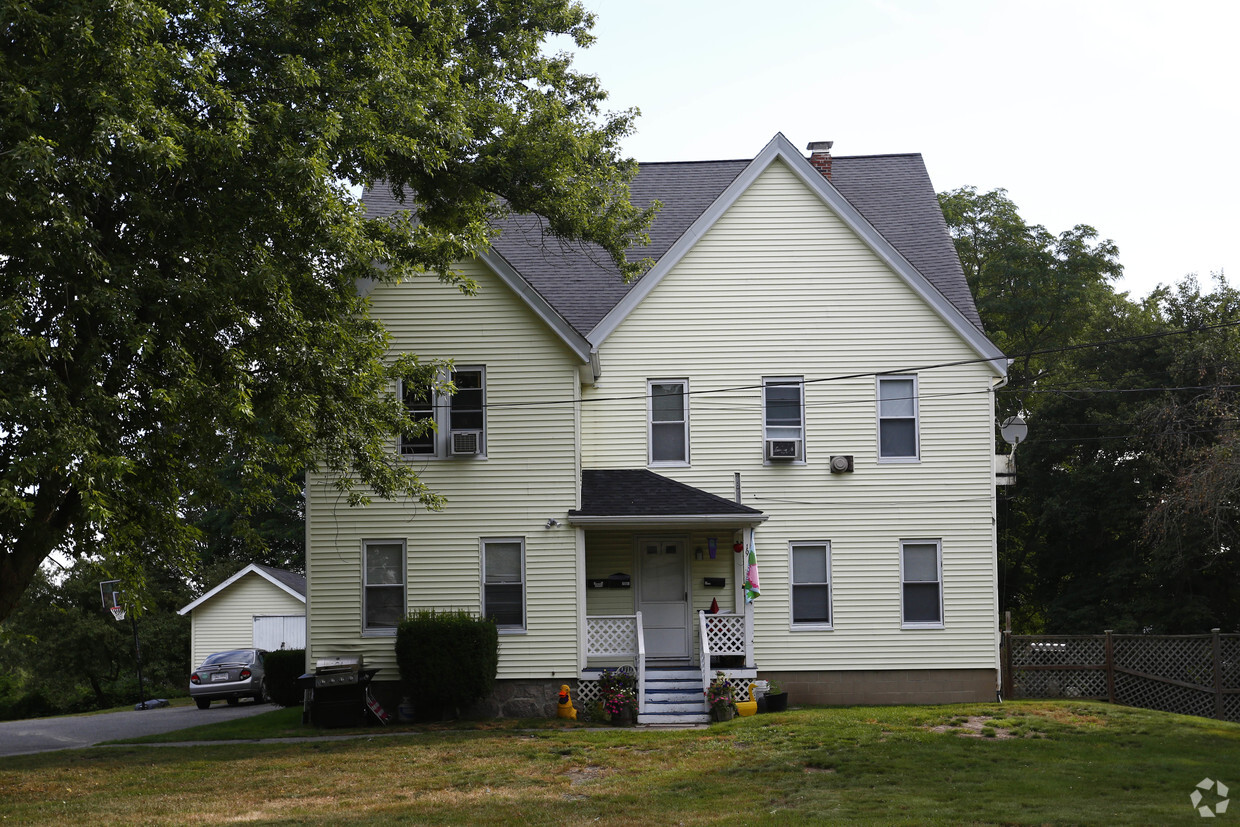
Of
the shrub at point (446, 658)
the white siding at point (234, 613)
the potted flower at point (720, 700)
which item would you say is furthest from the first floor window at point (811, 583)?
the white siding at point (234, 613)

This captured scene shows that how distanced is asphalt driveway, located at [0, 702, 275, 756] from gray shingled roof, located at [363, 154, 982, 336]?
11.2 metres

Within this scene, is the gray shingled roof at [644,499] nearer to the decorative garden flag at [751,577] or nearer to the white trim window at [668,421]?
the white trim window at [668,421]

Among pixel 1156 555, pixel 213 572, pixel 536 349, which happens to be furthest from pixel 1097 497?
pixel 213 572

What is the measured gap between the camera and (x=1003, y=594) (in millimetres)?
35719

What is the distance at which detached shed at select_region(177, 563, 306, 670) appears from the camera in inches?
1547

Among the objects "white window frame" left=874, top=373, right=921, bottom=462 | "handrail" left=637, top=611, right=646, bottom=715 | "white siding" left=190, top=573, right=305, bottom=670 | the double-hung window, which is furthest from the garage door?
"white window frame" left=874, top=373, right=921, bottom=462

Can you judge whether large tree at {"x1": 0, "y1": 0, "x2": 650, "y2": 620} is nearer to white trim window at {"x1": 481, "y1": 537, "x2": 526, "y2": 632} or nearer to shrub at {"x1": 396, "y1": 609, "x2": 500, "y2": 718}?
shrub at {"x1": 396, "y1": 609, "x2": 500, "y2": 718}

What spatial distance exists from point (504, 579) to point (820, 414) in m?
6.76

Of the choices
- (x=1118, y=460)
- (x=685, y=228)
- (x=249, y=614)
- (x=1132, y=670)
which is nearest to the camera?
(x=1132, y=670)

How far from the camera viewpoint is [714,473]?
21.1 m

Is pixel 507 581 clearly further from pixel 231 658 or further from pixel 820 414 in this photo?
pixel 231 658

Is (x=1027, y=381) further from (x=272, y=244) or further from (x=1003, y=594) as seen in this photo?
(x=272, y=244)

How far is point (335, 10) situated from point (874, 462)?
12.4 meters

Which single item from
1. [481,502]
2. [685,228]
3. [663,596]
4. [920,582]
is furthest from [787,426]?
[481,502]
